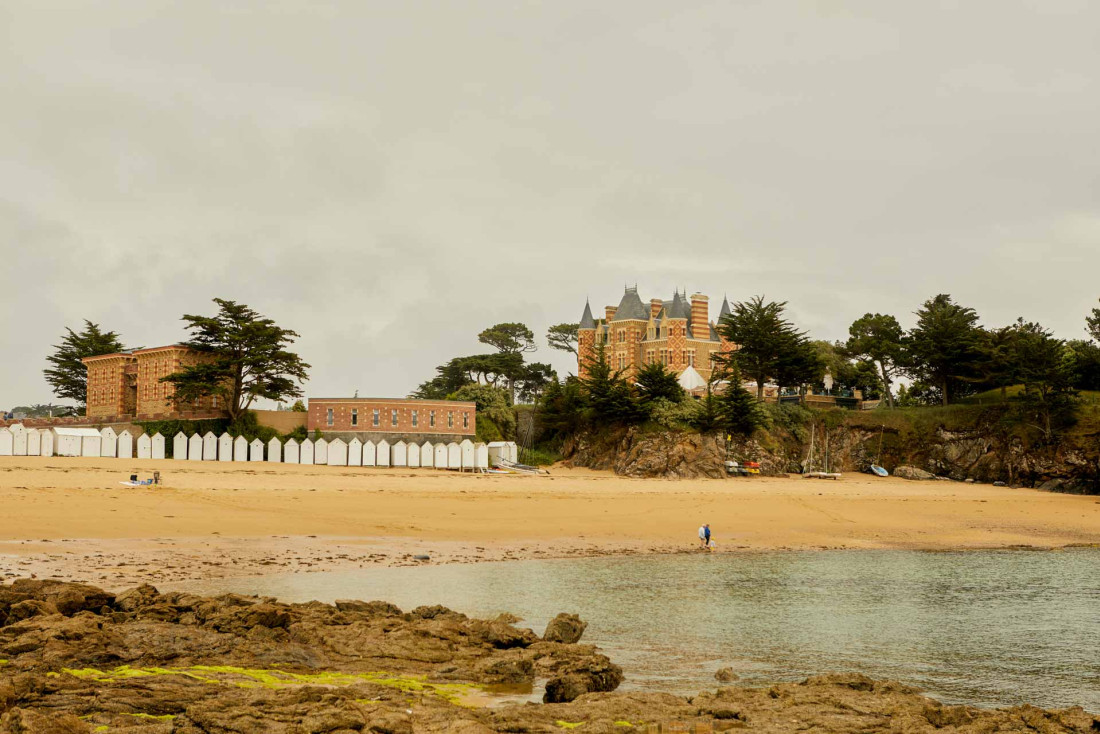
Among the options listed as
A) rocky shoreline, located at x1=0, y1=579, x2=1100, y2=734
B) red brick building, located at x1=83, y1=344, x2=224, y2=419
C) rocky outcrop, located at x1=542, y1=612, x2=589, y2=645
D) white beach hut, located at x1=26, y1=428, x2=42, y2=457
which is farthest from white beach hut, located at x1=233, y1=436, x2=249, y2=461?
rocky outcrop, located at x1=542, y1=612, x2=589, y2=645

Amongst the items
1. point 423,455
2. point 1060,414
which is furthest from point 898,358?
point 423,455

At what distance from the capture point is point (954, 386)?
230 feet

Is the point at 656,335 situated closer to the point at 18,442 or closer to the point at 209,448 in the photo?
the point at 209,448

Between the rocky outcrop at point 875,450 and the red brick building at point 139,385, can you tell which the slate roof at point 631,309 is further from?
the red brick building at point 139,385

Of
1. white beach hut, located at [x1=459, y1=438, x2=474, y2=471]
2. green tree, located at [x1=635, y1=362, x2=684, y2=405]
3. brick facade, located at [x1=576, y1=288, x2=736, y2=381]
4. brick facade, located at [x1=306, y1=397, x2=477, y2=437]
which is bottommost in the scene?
white beach hut, located at [x1=459, y1=438, x2=474, y2=471]

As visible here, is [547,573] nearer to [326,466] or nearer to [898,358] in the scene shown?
[326,466]

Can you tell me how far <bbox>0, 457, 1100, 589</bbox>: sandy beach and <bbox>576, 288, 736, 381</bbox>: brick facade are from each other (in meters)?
36.4

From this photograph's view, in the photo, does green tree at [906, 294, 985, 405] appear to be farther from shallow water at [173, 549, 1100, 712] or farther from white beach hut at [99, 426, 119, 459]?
white beach hut at [99, 426, 119, 459]

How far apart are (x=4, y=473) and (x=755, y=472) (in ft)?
133

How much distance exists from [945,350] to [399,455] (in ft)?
122

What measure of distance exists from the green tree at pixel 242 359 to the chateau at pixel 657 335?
31.0 metres

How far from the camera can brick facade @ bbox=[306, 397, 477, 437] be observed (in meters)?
61.5

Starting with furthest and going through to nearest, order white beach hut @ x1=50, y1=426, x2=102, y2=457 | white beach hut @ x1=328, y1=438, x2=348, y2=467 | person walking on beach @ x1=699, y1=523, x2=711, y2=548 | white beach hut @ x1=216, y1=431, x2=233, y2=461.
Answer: white beach hut @ x1=216, y1=431, x2=233, y2=461 → white beach hut @ x1=328, y1=438, x2=348, y2=467 → white beach hut @ x1=50, y1=426, x2=102, y2=457 → person walking on beach @ x1=699, y1=523, x2=711, y2=548

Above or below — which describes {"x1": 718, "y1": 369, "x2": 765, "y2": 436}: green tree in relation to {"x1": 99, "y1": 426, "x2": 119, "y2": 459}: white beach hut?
above
